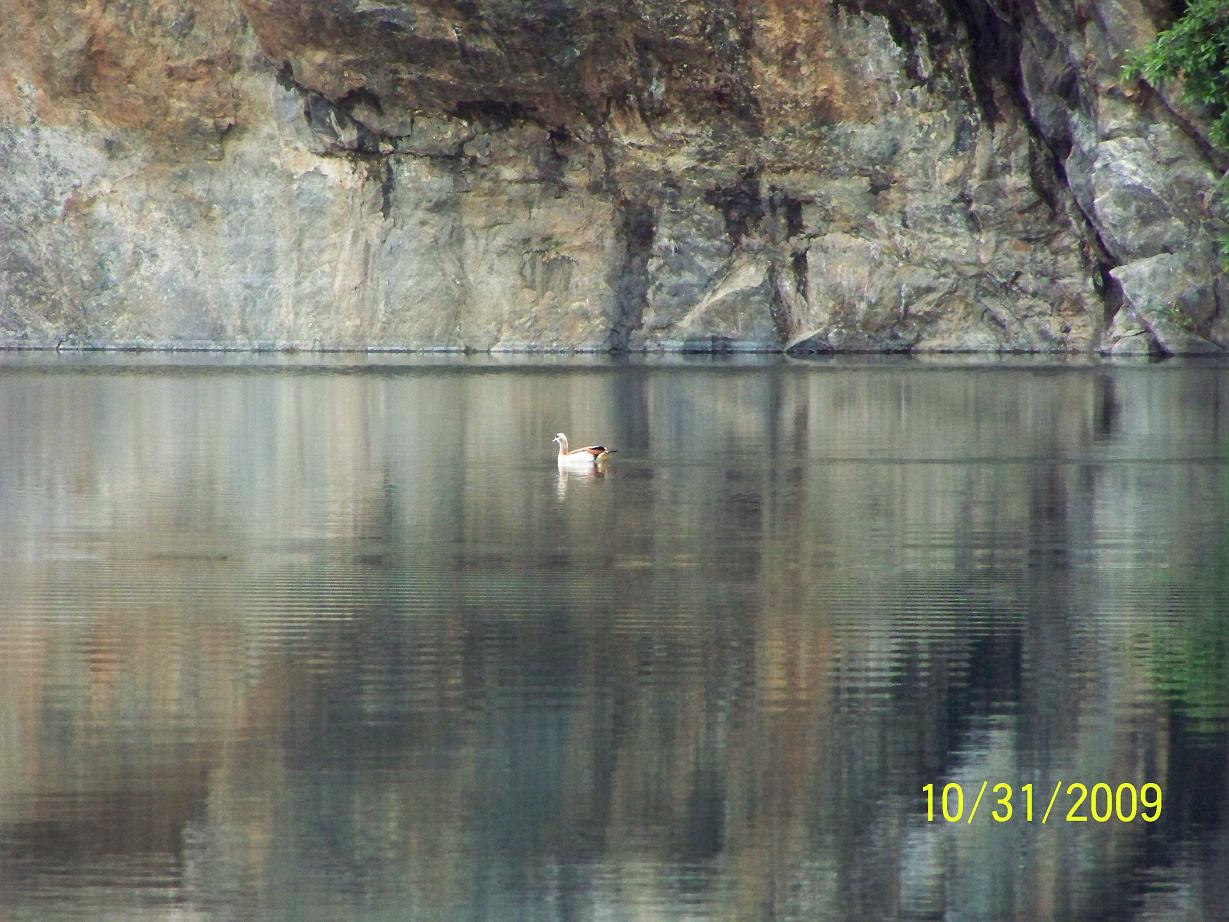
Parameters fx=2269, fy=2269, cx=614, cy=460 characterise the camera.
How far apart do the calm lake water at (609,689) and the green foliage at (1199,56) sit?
17342 mm

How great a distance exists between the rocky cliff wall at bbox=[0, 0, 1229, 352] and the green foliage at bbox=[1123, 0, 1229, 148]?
7437mm

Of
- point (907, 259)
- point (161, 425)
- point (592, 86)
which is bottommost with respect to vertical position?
point (161, 425)

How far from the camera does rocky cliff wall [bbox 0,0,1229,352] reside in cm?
5369

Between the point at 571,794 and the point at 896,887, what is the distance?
154 cm

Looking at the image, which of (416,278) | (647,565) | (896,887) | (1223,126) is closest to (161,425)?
(647,565)

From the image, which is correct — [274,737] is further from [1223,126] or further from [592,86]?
[592,86]

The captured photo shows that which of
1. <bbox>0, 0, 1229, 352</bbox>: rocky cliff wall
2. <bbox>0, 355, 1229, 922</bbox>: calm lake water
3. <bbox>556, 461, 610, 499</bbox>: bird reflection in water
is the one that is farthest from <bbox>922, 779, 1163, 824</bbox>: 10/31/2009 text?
<bbox>0, 0, 1229, 352</bbox>: rocky cliff wall

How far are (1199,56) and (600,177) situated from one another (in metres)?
26.8

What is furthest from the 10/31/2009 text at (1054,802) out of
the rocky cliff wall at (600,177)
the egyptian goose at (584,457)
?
the rocky cliff wall at (600,177)

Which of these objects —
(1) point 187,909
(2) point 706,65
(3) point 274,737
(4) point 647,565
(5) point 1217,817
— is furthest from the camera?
(2) point 706,65

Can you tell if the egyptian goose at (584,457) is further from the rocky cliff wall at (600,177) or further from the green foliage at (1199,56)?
the rocky cliff wall at (600,177)

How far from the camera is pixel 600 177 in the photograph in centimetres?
6325

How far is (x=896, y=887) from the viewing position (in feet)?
25.2

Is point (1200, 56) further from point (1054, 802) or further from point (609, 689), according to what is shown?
point (1054, 802)
